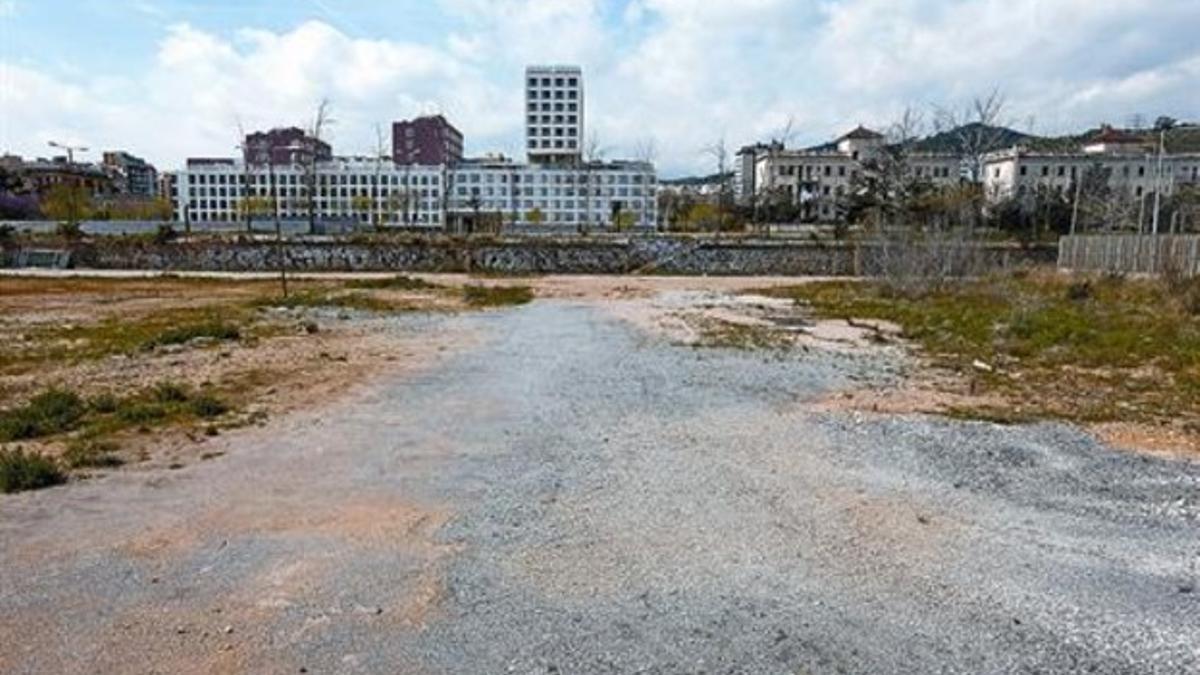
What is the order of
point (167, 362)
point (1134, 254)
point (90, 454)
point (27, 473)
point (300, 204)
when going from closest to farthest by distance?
1. point (27, 473)
2. point (90, 454)
3. point (167, 362)
4. point (1134, 254)
5. point (300, 204)

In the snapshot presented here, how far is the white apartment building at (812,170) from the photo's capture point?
108m

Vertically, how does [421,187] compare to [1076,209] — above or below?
above

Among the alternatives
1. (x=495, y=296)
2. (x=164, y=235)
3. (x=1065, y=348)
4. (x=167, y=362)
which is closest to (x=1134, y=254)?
(x=1065, y=348)

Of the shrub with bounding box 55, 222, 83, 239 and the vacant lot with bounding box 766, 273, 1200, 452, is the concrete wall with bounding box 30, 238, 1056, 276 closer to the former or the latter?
the shrub with bounding box 55, 222, 83, 239

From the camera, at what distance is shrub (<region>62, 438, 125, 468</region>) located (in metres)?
9.23

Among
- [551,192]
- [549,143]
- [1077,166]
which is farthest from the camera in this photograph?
[549,143]

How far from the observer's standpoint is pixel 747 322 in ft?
89.3

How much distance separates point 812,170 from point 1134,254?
295 feet

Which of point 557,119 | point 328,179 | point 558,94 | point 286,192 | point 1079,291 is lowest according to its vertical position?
point 1079,291

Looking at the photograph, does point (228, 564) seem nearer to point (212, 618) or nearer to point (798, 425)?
point (212, 618)

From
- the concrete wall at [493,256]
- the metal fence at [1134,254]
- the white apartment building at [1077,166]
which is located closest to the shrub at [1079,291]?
the metal fence at [1134,254]

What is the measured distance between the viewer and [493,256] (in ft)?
213

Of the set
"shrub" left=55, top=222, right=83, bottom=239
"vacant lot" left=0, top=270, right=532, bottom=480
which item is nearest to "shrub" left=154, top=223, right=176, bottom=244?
"shrub" left=55, top=222, right=83, bottom=239

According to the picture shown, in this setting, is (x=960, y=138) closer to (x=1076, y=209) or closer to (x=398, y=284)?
(x=1076, y=209)
